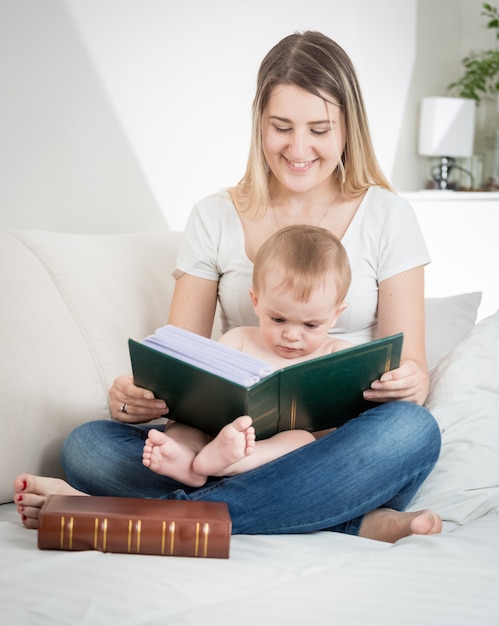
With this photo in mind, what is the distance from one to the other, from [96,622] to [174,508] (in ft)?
0.92

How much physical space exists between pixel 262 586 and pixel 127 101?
5.44 feet

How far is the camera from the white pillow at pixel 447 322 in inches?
83.6

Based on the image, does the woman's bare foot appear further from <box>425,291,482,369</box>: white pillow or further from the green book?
<box>425,291,482,369</box>: white pillow

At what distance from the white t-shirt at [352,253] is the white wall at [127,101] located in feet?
1.73

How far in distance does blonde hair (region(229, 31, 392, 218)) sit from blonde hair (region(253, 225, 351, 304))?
0.34m

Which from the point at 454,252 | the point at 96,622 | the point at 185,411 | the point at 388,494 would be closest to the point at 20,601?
the point at 96,622

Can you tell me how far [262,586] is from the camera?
1073 mm

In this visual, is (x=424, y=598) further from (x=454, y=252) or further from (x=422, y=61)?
(x=422, y=61)

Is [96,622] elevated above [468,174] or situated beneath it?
situated beneath

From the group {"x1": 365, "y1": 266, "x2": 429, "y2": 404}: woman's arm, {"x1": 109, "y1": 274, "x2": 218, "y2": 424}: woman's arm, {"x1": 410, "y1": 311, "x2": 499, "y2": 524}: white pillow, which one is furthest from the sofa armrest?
{"x1": 410, "y1": 311, "x2": 499, "y2": 524}: white pillow

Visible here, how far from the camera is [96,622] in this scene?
93cm

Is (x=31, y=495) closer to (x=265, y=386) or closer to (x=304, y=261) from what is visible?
(x=265, y=386)

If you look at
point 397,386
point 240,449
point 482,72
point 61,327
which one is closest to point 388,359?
point 397,386

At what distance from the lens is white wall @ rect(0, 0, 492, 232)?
205 centimetres
